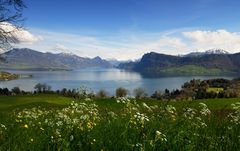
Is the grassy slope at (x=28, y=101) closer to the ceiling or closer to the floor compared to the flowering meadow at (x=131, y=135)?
closer to the floor

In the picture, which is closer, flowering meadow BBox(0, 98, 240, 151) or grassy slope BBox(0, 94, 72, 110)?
flowering meadow BBox(0, 98, 240, 151)

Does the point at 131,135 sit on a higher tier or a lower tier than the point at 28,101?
higher

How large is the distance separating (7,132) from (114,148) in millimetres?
2053

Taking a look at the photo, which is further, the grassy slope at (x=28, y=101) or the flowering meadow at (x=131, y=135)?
the grassy slope at (x=28, y=101)

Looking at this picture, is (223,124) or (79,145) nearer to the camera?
(79,145)

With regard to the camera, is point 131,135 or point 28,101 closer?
point 131,135

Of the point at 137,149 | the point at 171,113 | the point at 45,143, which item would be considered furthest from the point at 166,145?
the point at 171,113

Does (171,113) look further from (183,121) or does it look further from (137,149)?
(137,149)

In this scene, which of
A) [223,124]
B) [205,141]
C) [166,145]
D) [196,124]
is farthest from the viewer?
[223,124]

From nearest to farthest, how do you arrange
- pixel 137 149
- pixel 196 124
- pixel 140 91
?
pixel 137 149 < pixel 196 124 < pixel 140 91

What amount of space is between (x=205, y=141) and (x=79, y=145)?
1768mm

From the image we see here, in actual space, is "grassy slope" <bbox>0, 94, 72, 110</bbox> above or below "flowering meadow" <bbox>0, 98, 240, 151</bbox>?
below

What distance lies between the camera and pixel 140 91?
168 m

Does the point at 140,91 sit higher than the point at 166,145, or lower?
lower
